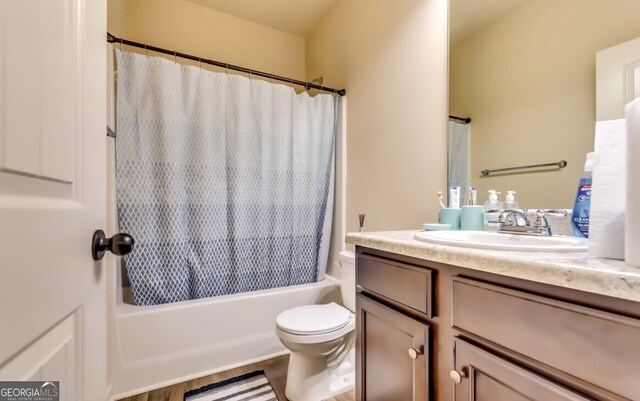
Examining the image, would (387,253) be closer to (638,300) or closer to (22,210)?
(638,300)

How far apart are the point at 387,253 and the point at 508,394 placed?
0.44 m

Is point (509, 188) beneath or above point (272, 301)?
above

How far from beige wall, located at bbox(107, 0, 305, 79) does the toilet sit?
6.55ft

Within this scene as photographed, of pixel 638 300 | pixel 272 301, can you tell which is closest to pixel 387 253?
pixel 638 300

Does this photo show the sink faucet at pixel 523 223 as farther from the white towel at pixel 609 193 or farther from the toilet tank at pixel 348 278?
the toilet tank at pixel 348 278

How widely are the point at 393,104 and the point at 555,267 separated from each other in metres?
1.36

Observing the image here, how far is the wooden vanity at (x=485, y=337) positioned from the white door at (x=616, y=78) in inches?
30.0

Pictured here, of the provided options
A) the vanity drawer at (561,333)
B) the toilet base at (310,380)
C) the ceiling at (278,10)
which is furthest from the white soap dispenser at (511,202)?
the ceiling at (278,10)

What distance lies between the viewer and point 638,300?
0.42 metres

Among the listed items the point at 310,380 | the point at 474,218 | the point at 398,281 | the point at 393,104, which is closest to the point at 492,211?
the point at 474,218

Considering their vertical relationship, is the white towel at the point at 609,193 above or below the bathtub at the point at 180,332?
above

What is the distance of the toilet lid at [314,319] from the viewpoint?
1.37 metres

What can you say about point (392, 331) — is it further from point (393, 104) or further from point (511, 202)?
point (393, 104)

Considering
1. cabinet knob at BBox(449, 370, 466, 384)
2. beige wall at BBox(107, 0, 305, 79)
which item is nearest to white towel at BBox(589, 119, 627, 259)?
cabinet knob at BBox(449, 370, 466, 384)
